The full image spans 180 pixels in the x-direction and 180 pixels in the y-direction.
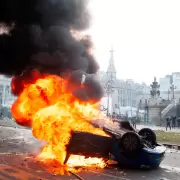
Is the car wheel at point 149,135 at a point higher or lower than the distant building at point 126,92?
lower

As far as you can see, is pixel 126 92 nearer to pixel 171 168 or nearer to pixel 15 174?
pixel 171 168

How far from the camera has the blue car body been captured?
373 inches

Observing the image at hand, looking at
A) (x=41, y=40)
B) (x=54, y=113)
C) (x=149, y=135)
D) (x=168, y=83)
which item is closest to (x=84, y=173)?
(x=54, y=113)

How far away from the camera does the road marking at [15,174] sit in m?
7.95

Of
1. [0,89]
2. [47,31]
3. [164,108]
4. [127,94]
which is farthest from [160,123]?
[127,94]

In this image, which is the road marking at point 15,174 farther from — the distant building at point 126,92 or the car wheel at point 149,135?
the distant building at point 126,92

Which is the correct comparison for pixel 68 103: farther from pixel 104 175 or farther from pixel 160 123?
pixel 160 123

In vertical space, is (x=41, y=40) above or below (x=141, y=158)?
above

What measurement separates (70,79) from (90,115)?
1.75m

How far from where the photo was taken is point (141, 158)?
9.53m

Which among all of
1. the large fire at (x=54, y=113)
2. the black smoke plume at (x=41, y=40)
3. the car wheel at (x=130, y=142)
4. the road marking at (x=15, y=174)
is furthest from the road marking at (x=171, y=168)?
the road marking at (x=15, y=174)

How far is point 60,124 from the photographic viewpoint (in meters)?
10.2

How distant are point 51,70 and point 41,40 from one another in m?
1.40

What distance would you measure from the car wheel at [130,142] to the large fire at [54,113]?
79 centimetres
